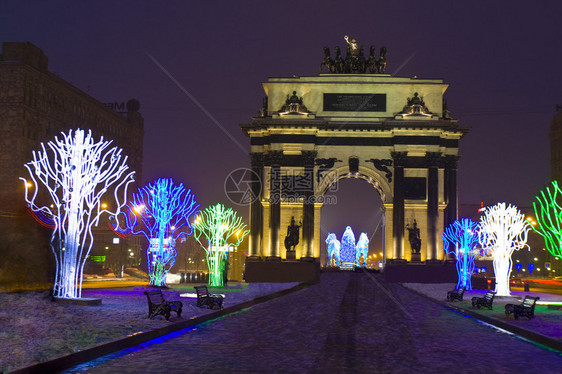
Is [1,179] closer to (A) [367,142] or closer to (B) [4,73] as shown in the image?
(B) [4,73]

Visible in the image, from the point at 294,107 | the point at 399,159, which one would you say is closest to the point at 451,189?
the point at 399,159

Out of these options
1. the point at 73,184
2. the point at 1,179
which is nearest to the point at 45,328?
the point at 73,184

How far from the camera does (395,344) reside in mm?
14375

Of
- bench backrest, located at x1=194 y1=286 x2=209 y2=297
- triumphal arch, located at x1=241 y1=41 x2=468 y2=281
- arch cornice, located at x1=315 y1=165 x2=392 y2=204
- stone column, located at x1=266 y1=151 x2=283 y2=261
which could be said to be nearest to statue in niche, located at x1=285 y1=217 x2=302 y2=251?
triumphal arch, located at x1=241 y1=41 x2=468 y2=281

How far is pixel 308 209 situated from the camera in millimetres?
51375

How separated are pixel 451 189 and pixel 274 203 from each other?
14.3 m

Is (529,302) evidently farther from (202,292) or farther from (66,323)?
(202,292)

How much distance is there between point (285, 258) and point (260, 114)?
12028 mm

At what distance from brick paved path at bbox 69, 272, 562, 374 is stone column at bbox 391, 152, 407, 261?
2933 centimetres

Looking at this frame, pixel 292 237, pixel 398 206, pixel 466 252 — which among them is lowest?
pixel 466 252

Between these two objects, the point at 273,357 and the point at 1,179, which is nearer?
the point at 273,357

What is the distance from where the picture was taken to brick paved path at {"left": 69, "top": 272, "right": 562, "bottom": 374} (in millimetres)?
11367

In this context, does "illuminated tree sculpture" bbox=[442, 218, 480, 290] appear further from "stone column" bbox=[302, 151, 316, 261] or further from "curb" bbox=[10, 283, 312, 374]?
"curb" bbox=[10, 283, 312, 374]

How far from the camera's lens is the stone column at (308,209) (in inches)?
1993
